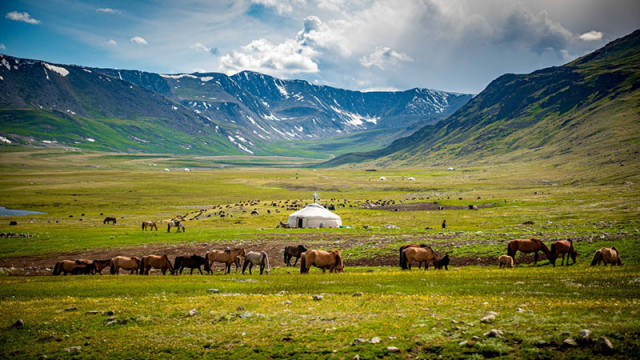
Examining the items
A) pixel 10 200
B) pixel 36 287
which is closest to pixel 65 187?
pixel 10 200

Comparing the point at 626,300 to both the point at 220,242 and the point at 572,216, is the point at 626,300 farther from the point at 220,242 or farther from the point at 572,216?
the point at 572,216

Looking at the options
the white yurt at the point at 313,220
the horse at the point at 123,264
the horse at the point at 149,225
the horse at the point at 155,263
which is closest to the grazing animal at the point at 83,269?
the horse at the point at 123,264

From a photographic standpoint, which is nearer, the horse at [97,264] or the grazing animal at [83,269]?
the grazing animal at [83,269]

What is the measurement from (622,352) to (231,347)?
1075 centimetres

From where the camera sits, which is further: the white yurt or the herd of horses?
the white yurt

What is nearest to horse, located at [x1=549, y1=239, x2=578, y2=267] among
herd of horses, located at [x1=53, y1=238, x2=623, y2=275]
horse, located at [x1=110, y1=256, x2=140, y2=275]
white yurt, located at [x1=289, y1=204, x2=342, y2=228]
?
herd of horses, located at [x1=53, y1=238, x2=623, y2=275]

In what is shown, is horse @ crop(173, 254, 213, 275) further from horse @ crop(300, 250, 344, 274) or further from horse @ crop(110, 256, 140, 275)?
horse @ crop(300, 250, 344, 274)

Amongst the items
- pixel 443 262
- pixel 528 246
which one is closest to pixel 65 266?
pixel 443 262

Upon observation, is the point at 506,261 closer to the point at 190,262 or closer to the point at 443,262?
the point at 443,262

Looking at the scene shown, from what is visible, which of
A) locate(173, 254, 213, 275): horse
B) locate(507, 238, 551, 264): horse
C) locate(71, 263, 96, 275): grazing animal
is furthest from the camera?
locate(71, 263, 96, 275): grazing animal

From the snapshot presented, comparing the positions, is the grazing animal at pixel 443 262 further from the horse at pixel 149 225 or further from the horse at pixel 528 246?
the horse at pixel 149 225

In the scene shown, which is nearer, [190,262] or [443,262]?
[443,262]

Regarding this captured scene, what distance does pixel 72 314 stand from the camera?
15.8 m

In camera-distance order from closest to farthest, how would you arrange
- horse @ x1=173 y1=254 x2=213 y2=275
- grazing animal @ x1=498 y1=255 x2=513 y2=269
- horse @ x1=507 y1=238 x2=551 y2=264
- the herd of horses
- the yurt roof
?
the herd of horses, grazing animal @ x1=498 y1=255 x2=513 y2=269, horse @ x1=507 y1=238 x2=551 y2=264, horse @ x1=173 y1=254 x2=213 y2=275, the yurt roof
